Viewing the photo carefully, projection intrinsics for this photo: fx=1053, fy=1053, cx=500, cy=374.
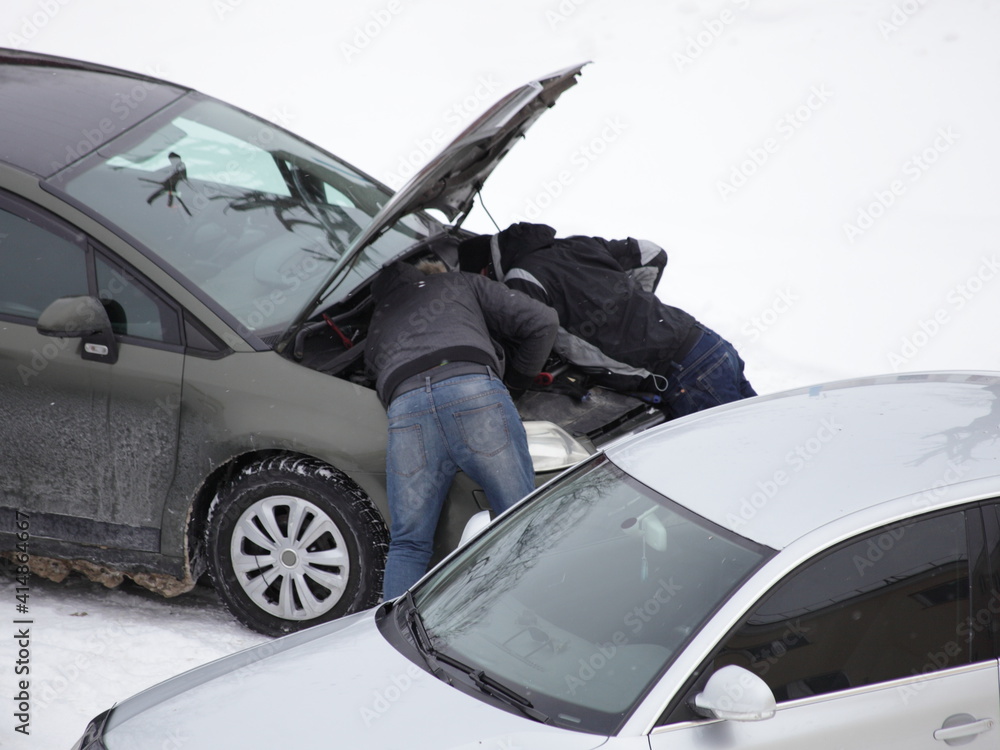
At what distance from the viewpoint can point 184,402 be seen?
400cm

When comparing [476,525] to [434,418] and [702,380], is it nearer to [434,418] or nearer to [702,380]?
[434,418]

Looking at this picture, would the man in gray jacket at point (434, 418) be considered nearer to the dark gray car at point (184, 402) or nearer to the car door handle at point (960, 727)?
the dark gray car at point (184, 402)

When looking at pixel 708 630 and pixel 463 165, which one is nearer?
pixel 708 630

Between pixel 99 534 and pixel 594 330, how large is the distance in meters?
2.24

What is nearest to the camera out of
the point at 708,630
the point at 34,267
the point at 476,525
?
the point at 708,630

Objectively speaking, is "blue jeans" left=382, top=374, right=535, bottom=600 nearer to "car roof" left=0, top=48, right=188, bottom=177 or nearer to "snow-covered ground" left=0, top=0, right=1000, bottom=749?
"snow-covered ground" left=0, top=0, right=1000, bottom=749

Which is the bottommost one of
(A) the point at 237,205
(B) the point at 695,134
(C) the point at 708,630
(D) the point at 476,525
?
(D) the point at 476,525

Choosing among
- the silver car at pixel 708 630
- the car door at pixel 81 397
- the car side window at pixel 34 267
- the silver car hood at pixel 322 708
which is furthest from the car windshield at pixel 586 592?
the car side window at pixel 34 267

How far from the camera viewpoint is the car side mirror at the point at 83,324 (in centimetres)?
391

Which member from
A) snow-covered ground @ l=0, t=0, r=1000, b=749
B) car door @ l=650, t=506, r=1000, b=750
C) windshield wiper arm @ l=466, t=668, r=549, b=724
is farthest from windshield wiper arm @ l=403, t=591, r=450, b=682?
snow-covered ground @ l=0, t=0, r=1000, b=749

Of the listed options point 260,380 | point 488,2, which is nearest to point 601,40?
point 488,2

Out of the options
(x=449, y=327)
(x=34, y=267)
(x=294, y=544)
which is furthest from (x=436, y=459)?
(x=34, y=267)

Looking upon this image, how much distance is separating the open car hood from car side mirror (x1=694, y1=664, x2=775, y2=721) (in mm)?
2344

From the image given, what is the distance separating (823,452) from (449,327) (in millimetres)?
1719
